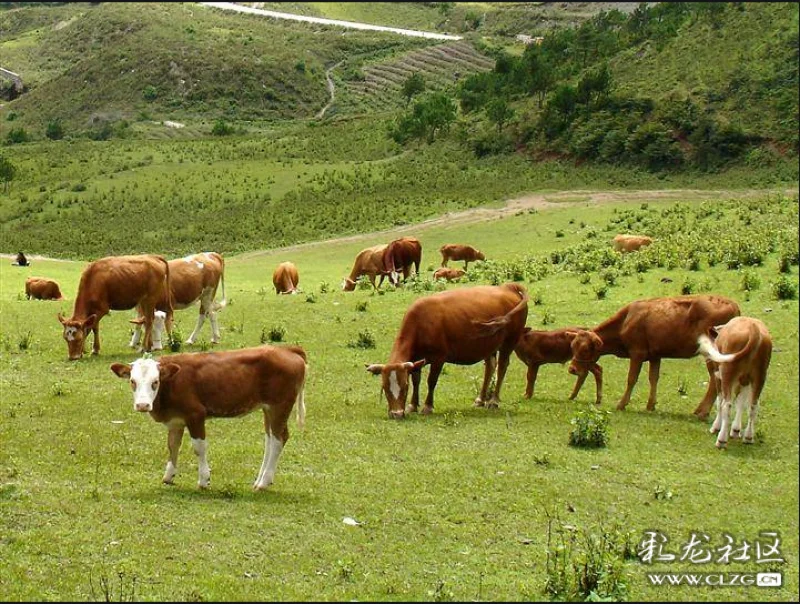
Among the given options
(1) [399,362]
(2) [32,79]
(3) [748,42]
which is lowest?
(2) [32,79]

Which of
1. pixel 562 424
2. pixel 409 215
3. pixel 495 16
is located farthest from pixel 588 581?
pixel 495 16

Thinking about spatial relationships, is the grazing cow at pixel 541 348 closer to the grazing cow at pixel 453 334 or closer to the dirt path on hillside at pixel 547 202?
the grazing cow at pixel 453 334

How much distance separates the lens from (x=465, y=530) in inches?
430

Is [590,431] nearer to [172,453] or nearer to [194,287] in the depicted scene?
[172,453]

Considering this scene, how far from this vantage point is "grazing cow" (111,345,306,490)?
1200 centimetres

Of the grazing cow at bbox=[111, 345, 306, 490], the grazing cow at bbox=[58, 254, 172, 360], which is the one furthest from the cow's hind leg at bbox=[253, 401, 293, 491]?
→ the grazing cow at bbox=[58, 254, 172, 360]

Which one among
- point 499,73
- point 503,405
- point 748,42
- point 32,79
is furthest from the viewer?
point 32,79

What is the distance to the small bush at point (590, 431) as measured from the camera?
563 inches

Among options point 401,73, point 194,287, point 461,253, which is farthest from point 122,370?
point 401,73

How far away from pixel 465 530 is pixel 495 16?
170694 millimetres

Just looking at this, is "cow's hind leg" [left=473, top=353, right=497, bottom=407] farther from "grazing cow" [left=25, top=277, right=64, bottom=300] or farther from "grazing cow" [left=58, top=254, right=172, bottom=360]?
"grazing cow" [left=25, top=277, right=64, bottom=300]

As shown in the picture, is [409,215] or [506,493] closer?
[506,493]

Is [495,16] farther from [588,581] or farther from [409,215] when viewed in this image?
[588,581]

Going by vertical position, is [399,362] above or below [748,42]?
below
